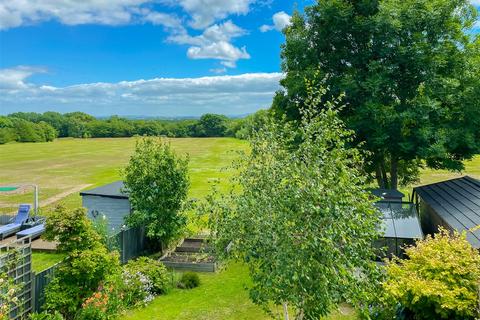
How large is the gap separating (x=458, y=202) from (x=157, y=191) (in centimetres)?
1145

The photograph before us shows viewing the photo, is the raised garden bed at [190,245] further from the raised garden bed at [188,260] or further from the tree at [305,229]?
the tree at [305,229]

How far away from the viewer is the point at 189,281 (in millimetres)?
12156

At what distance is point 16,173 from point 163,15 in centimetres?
2819

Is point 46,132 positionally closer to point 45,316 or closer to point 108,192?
point 108,192

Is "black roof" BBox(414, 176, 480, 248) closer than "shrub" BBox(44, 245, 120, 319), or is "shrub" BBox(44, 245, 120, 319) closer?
"shrub" BBox(44, 245, 120, 319)

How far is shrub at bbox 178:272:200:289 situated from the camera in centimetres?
1210

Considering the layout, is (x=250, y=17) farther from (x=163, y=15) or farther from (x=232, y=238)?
(x=232, y=238)

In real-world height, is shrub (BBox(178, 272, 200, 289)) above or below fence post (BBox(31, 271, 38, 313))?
below

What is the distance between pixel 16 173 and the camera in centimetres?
4503

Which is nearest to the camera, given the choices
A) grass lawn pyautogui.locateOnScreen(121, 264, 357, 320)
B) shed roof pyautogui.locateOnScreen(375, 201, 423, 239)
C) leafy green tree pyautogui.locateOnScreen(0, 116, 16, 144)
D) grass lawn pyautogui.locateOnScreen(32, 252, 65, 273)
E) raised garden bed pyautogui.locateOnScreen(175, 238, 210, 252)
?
grass lawn pyautogui.locateOnScreen(121, 264, 357, 320)

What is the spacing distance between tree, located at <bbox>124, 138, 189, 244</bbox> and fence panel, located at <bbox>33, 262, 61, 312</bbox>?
4.54m

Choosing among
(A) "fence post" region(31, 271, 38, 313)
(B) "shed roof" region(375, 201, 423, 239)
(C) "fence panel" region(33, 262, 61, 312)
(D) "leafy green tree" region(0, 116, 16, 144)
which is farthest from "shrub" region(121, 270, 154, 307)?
(D) "leafy green tree" region(0, 116, 16, 144)

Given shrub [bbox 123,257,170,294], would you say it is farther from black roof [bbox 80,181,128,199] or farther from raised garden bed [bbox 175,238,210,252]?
black roof [bbox 80,181,128,199]

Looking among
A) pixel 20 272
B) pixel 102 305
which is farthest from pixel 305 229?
pixel 20 272
